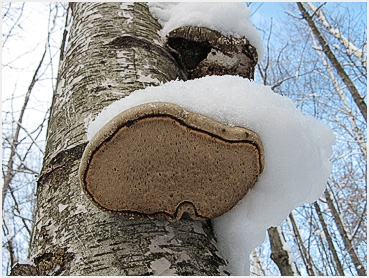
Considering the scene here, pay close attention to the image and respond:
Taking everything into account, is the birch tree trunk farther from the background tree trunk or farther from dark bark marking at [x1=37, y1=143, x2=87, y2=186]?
the background tree trunk

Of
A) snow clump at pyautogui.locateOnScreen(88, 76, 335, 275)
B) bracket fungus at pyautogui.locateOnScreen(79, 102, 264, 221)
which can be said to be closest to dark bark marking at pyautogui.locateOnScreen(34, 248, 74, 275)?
bracket fungus at pyautogui.locateOnScreen(79, 102, 264, 221)

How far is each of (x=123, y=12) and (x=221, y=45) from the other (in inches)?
19.7

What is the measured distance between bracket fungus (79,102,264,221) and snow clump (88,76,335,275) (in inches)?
2.8

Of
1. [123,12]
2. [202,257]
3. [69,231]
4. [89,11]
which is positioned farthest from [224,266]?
[89,11]

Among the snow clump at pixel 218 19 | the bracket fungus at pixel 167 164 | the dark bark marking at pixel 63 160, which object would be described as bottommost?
the bracket fungus at pixel 167 164

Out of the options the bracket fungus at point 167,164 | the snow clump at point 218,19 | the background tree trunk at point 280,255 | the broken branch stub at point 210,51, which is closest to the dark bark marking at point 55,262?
the bracket fungus at point 167,164

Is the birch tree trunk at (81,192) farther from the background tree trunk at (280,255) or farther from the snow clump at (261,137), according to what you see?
the background tree trunk at (280,255)

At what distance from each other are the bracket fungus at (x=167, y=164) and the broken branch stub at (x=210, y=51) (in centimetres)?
61

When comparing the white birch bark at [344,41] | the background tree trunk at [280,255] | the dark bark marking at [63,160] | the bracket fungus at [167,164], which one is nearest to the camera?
the bracket fungus at [167,164]

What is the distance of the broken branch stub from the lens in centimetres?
141

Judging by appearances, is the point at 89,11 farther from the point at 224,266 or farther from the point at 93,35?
the point at 224,266

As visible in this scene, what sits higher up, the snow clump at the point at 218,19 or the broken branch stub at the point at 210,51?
the snow clump at the point at 218,19

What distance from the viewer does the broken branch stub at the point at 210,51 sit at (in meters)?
1.41

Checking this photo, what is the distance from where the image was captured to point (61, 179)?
1079 mm
